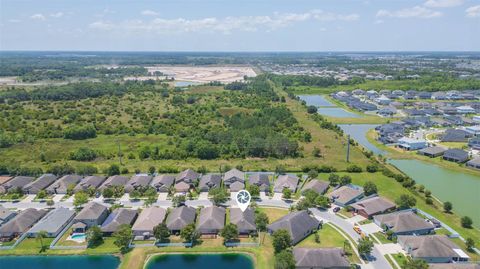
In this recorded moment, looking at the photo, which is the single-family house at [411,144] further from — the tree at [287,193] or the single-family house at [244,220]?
the single-family house at [244,220]

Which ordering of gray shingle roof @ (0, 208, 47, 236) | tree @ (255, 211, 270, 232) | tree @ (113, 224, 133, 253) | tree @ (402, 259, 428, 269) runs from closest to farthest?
tree @ (402, 259, 428, 269), tree @ (113, 224, 133, 253), gray shingle roof @ (0, 208, 47, 236), tree @ (255, 211, 270, 232)

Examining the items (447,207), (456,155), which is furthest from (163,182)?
(456,155)

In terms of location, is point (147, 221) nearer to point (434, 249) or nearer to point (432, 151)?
point (434, 249)

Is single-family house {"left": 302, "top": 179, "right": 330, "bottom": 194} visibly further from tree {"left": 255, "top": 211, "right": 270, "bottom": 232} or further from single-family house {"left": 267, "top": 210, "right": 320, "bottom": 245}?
tree {"left": 255, "top": 211, "right": 270, "bottom": 232}

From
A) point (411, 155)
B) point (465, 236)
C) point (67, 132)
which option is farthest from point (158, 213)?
point (411, 155)

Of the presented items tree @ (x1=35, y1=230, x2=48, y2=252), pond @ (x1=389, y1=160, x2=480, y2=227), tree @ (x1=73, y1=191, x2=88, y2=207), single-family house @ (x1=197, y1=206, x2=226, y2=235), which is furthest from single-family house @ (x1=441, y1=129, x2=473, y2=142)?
tree @ (x1=35, y1=230, x2=48, y2=252)

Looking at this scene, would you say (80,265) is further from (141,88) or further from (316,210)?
(141,88)

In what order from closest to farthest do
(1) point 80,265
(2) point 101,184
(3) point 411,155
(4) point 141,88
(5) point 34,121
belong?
1. (1) point 80,265
2. (2) point 101,184
3. (3) point 411,155
4. (5) point 34,121
5. (4) point 141,88
